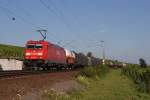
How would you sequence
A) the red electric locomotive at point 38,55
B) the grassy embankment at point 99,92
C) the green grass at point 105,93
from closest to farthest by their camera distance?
1. the grassy embankment at point 99,92
2. the green grass at point 105,93
3. the red electric locomotive at point 38,55

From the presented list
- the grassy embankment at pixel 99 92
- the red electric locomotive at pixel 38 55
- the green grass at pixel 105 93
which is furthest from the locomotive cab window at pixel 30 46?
the green grass at pixel 105 93

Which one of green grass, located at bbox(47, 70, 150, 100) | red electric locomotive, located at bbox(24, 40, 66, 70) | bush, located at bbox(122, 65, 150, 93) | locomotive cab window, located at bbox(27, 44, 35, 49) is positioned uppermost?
locomotive cab window, located at bbox(27, 44, 35, 49)

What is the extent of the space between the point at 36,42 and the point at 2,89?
2551cm

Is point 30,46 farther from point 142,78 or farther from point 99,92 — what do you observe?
point 142,78

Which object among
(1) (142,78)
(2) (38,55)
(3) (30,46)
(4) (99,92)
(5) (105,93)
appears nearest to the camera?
(5) (105,93)

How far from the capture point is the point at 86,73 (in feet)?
121

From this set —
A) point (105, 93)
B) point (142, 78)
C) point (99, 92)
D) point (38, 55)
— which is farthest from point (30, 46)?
point (142, 78)

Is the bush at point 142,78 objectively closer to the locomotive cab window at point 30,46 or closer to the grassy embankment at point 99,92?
the grassy embankment at point 99,92

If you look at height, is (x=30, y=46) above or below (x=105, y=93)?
above

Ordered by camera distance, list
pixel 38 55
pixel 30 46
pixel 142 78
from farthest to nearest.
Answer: pixel 142 78, pixel 30 46, pixel 38 55

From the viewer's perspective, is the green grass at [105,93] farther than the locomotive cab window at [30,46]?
No

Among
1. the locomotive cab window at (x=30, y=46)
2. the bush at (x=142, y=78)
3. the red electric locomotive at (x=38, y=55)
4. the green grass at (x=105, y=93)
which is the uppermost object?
the locomotive cab window at (x=30, y=46)

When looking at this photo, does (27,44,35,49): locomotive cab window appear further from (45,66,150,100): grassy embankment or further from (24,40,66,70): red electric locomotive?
(45,66,150,100): grassy embankment

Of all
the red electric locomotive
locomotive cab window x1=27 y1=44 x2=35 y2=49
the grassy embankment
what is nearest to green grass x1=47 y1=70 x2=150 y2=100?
the grassy embankment
